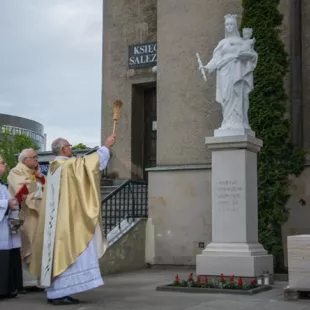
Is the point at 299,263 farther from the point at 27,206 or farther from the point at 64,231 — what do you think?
the point at 27,206

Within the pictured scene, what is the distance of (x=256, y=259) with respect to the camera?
9.59m

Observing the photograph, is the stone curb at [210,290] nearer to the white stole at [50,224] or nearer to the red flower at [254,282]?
the red flower at [254,282]

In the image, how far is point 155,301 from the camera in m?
7.96

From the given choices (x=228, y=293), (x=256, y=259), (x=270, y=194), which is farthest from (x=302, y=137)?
(x=228, y=293)

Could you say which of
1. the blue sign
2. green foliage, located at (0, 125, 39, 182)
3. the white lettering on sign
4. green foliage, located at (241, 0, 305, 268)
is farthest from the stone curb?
green foliage, located at (0, 125, 39, 182)

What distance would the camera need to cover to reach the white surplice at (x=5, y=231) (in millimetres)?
8531

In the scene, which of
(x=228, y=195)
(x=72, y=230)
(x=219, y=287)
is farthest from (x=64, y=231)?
(x=228, y=195)

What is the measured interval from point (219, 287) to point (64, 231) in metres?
2.46

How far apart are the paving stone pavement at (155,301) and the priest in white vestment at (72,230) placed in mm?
311

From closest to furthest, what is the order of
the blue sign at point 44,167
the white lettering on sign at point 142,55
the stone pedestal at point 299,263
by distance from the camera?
the stone pedestal at point 299,263 → the blue sign at point 44,167 → the white lettering on sign at point 142,55

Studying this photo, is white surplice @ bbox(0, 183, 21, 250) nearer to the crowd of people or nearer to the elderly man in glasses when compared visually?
the crowd of people

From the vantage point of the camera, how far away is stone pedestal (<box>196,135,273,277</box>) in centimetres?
959

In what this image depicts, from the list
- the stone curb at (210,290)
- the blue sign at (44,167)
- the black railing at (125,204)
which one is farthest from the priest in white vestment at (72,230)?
the blue sign at (44,167)

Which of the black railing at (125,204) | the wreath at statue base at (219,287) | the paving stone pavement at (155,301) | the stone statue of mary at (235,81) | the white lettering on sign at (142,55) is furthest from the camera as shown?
the white lettering on sign at (142,55)
